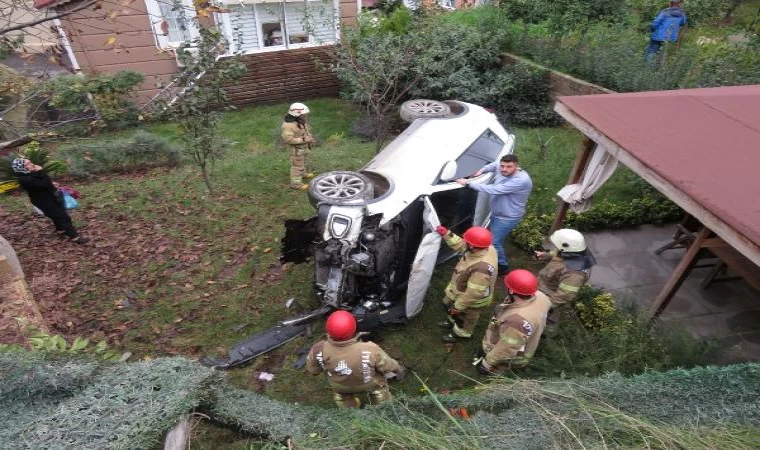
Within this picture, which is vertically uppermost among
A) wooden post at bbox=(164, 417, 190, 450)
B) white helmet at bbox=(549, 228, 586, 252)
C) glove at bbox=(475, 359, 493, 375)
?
wooden post at bbox=(164, 417, 190, 450)

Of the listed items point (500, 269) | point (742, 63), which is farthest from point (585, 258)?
point (742, 63)

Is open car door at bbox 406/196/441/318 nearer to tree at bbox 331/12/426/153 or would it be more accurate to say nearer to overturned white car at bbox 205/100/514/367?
overturned white car at bbox 205/100/514/367

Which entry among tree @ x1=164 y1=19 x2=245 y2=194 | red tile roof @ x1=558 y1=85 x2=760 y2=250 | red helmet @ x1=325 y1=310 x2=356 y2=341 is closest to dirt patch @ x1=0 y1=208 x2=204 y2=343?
tree @ x1=164 y1=19 x2=245 y2=194

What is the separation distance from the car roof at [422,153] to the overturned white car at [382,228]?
14mm

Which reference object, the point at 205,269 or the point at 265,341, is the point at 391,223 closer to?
the point at 265,341

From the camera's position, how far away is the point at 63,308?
587cm

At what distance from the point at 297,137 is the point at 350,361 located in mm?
5465

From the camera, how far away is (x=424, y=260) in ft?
16.3

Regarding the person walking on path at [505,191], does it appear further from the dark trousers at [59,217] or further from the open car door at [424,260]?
the dark trousers at [59,217]

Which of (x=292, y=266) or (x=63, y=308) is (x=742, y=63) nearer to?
(x=292, y=266)

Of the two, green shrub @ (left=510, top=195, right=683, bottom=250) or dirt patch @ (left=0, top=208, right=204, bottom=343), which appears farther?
green shrub @ (left=510, top=195, right=683, bottom=250)

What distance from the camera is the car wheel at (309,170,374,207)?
197 inches

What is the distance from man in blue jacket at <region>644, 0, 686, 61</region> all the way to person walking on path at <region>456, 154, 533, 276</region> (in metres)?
7.55

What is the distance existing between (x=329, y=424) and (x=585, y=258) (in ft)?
11.0
